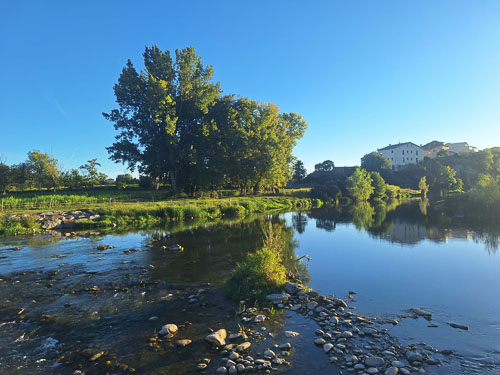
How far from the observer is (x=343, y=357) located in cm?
647

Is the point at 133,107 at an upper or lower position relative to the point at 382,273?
upper

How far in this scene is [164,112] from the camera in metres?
46.6

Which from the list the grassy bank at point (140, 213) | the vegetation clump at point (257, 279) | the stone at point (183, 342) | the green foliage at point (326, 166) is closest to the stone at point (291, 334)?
the vegetation clump at point (257, 279)

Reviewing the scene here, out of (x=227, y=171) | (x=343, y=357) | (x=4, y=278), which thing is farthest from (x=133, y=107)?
(x=343, y=357)

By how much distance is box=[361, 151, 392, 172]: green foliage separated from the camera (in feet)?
358

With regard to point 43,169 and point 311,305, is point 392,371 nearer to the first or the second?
point 311,305

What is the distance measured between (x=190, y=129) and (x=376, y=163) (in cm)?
8557

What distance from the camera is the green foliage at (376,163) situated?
109m

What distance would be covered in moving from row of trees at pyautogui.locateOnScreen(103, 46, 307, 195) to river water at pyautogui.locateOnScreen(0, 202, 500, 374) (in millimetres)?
28195

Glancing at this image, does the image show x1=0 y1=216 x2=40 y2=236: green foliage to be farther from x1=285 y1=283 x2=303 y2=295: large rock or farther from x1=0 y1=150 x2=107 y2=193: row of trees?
x1=0 y1=150 x2=107 y2=193: row of trees

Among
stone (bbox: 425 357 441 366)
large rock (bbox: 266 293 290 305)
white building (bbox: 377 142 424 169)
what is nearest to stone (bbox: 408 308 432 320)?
stone (bbox: 425 357 441 366)

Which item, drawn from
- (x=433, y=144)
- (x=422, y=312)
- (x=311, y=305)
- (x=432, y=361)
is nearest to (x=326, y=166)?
(x=433, y=144)

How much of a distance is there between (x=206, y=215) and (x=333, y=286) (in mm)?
27789

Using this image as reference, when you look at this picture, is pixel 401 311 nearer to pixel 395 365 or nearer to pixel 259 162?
pixel 395 365
